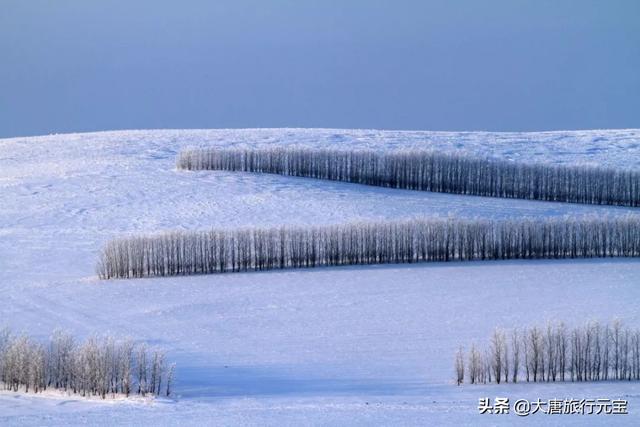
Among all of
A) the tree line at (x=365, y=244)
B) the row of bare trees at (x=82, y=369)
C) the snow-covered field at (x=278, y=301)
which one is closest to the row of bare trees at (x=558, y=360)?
the snow-covered field at (x=278, y=301)

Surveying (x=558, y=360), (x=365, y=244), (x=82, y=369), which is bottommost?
(x=365, y=244)

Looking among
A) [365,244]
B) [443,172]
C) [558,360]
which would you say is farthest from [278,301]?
[443,172]

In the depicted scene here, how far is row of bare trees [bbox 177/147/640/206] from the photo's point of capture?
35594mm

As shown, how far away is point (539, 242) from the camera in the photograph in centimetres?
2545

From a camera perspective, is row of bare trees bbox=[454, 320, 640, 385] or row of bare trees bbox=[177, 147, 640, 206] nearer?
row of bare trees bbox=[454, 320, 640, 385]

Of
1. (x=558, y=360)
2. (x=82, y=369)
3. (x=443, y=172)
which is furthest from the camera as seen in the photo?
(x=443, y=172)

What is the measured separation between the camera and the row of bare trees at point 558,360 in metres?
13.8

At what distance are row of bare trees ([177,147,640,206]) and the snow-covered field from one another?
1268 millimetres

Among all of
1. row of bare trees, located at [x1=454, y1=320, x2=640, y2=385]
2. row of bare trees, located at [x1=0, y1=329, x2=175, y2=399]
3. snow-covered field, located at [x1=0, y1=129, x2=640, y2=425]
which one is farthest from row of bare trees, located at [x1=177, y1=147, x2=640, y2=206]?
row of bare trees, located at [x1=0, y1=329, x2=175, y2=399]

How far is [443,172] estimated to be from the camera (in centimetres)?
3647

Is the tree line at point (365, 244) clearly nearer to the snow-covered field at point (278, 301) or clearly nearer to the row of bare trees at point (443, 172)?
the snow-covered field at point (278, 301)

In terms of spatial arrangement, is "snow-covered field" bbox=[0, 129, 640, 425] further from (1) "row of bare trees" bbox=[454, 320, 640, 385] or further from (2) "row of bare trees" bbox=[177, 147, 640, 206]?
(2) "row of bare trees" bbox=[177, 147, 640, 206]

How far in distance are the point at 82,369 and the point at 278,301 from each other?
24.2 ft

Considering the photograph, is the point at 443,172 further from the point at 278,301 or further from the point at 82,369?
the point at 82,369
